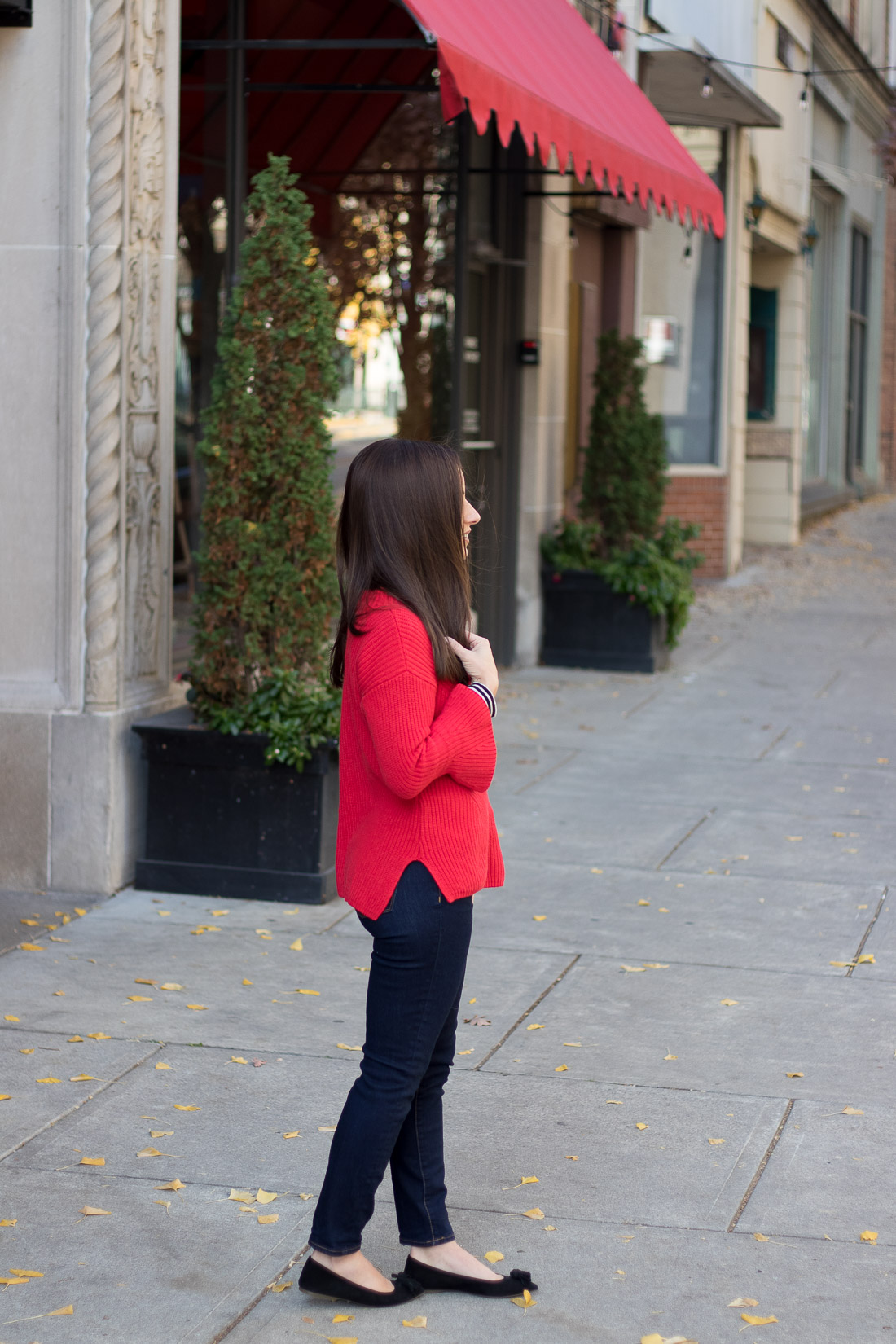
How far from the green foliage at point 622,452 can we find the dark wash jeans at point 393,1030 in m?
8.79

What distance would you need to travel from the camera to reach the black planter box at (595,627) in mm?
11773

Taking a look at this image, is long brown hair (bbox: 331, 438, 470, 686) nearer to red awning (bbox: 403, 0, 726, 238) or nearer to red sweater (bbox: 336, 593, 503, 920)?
red sweater (bbox: 336, 593, 503, 920)

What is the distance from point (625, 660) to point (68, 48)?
6.78m

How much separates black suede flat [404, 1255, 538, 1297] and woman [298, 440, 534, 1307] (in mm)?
103

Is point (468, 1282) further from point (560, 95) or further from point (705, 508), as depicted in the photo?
point (705, 508)

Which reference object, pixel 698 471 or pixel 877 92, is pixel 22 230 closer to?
pixel 698 471

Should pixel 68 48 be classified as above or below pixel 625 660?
above

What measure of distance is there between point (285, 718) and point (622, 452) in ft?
20.1

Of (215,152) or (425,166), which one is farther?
(425,166)

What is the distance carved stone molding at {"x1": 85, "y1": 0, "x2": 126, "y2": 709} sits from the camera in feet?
19.9

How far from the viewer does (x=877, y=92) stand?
24359 mm

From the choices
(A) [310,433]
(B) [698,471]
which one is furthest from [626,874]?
(B) [698,471]

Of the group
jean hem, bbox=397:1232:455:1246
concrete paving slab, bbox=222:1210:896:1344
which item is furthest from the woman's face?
concrete paving slab, bbox=222:1210:896:1344

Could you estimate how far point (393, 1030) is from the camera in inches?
124
